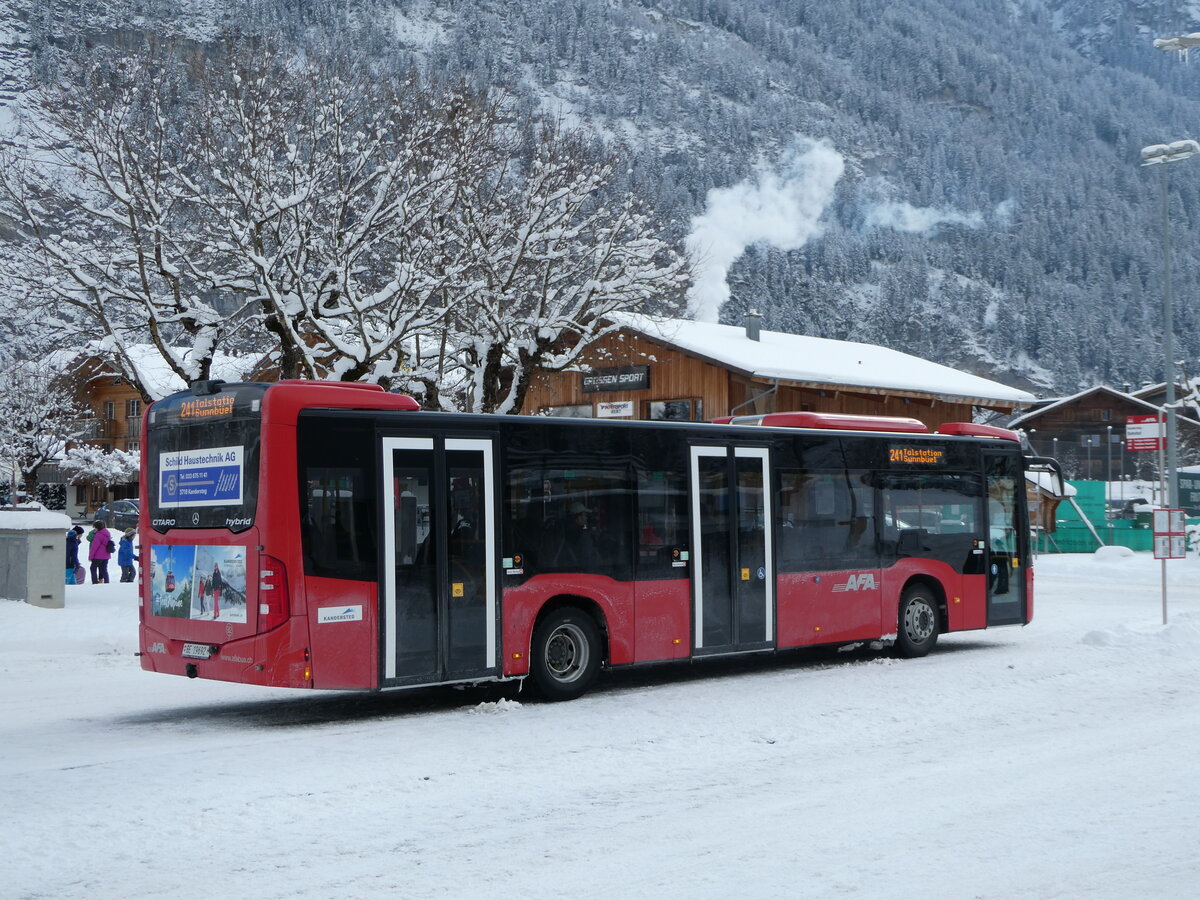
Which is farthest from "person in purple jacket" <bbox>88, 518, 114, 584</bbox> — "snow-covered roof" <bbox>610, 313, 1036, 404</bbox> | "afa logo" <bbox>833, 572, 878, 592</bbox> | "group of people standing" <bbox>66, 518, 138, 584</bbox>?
"afa logo" <bbox>833, 572, 878, 592</bbox>

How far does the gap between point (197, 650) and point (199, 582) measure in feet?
1.82

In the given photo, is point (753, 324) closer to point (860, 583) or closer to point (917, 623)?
point (917, 623)

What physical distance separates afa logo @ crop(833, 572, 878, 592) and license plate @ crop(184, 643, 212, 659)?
22.6 feet

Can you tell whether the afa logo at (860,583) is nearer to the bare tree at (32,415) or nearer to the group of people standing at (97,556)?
the group of people standing at (97,556)

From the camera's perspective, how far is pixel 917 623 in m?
15.3

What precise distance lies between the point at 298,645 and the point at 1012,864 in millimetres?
5818

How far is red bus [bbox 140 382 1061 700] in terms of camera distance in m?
10.3

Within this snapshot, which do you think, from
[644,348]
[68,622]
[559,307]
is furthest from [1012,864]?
[644,348]

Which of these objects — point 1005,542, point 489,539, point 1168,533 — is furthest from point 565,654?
point 1168,533

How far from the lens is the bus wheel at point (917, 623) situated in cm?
1505

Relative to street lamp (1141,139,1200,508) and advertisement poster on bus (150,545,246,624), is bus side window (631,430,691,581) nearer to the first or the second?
advertisement poster on bus (150,545,246,624)

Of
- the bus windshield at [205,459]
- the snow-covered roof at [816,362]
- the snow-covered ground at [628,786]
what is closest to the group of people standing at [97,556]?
the snow-covered roof at [816,362]

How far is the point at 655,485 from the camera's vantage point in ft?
41.3

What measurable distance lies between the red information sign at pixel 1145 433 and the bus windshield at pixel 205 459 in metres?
21.8
